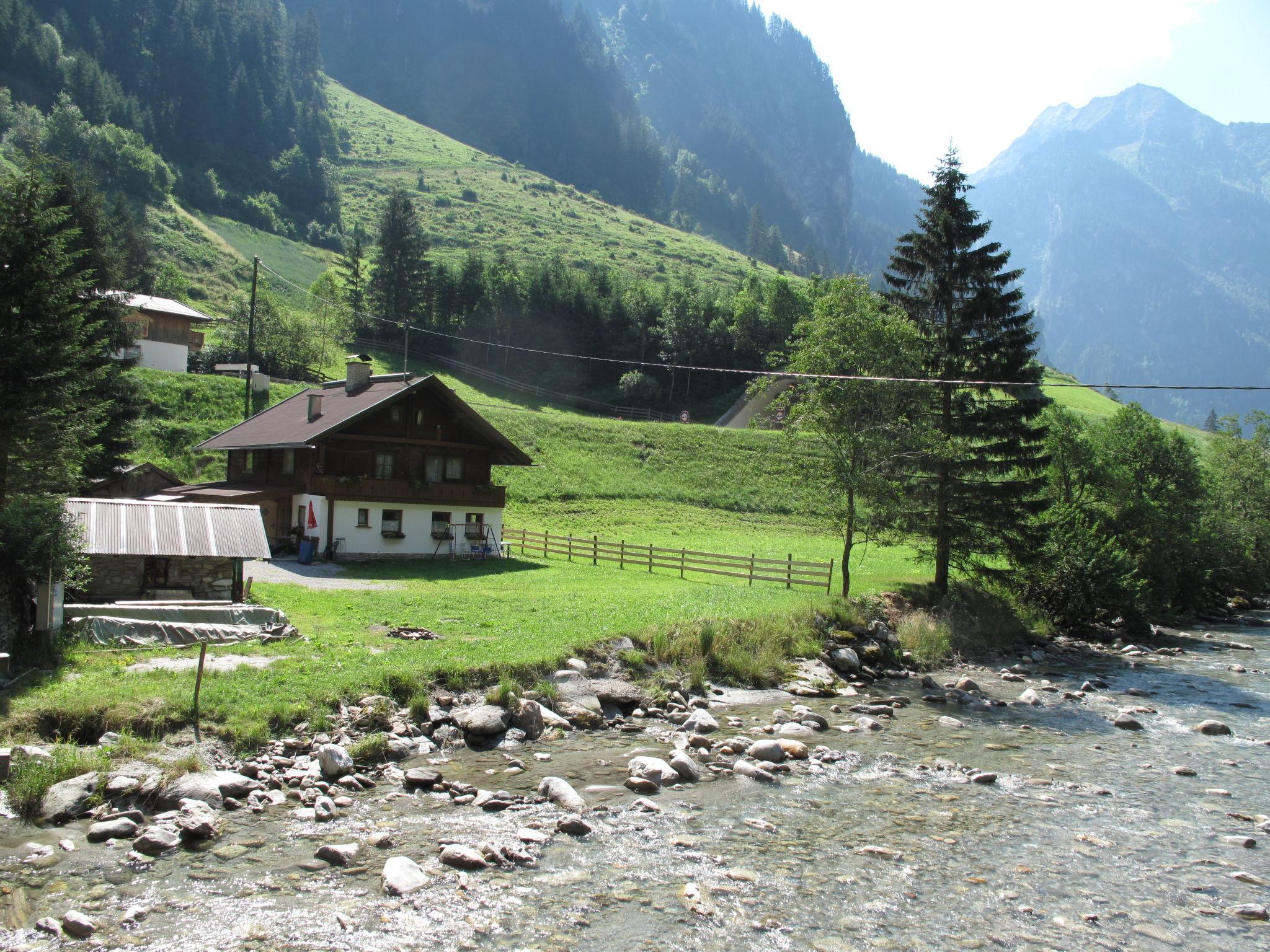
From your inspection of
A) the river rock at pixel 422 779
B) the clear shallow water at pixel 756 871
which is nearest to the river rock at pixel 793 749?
the clear shallow water at pixel 756 871

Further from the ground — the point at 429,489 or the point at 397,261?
the point at 397,261

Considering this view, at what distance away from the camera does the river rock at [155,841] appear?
9109 millimetres

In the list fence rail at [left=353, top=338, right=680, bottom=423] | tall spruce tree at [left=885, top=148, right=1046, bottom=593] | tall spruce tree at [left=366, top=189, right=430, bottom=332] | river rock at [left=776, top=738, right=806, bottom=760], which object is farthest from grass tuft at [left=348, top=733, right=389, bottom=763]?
tall spruce tree at [left=366, top=189, right=430, bottom=332]

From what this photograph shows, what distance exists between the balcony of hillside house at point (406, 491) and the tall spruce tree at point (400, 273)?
5811 cm

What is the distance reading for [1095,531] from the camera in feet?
106

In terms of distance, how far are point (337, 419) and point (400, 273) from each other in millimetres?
62384

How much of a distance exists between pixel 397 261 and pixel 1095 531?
78.8 metres

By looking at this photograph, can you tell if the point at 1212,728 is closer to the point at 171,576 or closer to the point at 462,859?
the point at 462,859

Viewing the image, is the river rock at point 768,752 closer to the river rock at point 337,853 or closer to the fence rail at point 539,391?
the river rock at point 337,853

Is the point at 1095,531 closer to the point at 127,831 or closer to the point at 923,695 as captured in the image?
the point at 923,695

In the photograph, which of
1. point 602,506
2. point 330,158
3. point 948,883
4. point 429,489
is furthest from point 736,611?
point 330,158

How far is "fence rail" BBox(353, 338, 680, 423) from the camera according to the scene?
82.8 meters

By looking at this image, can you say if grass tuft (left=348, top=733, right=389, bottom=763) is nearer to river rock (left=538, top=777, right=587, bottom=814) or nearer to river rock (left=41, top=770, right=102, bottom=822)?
river rock (left=538, top=777, right=587, bottom=814)

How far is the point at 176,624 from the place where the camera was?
16.4 meters
